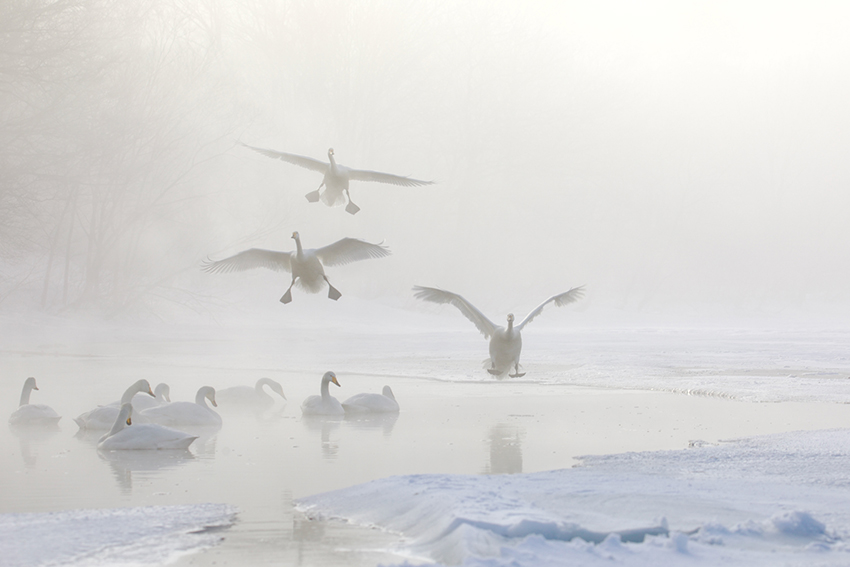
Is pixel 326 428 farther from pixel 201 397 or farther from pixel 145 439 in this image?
pixel 145 439

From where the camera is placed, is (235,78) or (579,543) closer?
(579,543)

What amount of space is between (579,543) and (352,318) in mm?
26701

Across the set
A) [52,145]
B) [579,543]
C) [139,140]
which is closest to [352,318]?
[139,140]

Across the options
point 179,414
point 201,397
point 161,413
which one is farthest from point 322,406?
point 161,413

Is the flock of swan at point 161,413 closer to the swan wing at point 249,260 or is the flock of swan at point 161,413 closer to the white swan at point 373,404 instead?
the white swan at point 373,404

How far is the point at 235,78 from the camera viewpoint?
32.8 meters

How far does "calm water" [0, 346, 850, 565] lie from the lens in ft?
16.3

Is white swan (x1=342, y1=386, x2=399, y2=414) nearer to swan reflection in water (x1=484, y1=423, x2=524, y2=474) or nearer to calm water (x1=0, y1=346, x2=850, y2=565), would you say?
calm water (x1=0, y1=346, x2=850, y2=565)

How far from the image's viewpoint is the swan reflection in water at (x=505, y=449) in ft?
22.0

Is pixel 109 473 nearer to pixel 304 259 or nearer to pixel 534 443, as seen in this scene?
pixel 534 443

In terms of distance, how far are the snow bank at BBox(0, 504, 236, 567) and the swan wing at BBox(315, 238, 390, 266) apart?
5725 millimetres

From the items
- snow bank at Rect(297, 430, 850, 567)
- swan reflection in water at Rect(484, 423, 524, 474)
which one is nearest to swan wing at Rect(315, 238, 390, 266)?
swan reflection in water at Rect(484, 423, 524, 474)

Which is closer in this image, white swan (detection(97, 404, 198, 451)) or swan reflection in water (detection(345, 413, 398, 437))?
white swan (detection(97, 404, 198, 451))

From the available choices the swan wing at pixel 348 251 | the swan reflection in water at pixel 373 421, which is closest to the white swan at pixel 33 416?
the swan reflection in water at pixel 373 421
